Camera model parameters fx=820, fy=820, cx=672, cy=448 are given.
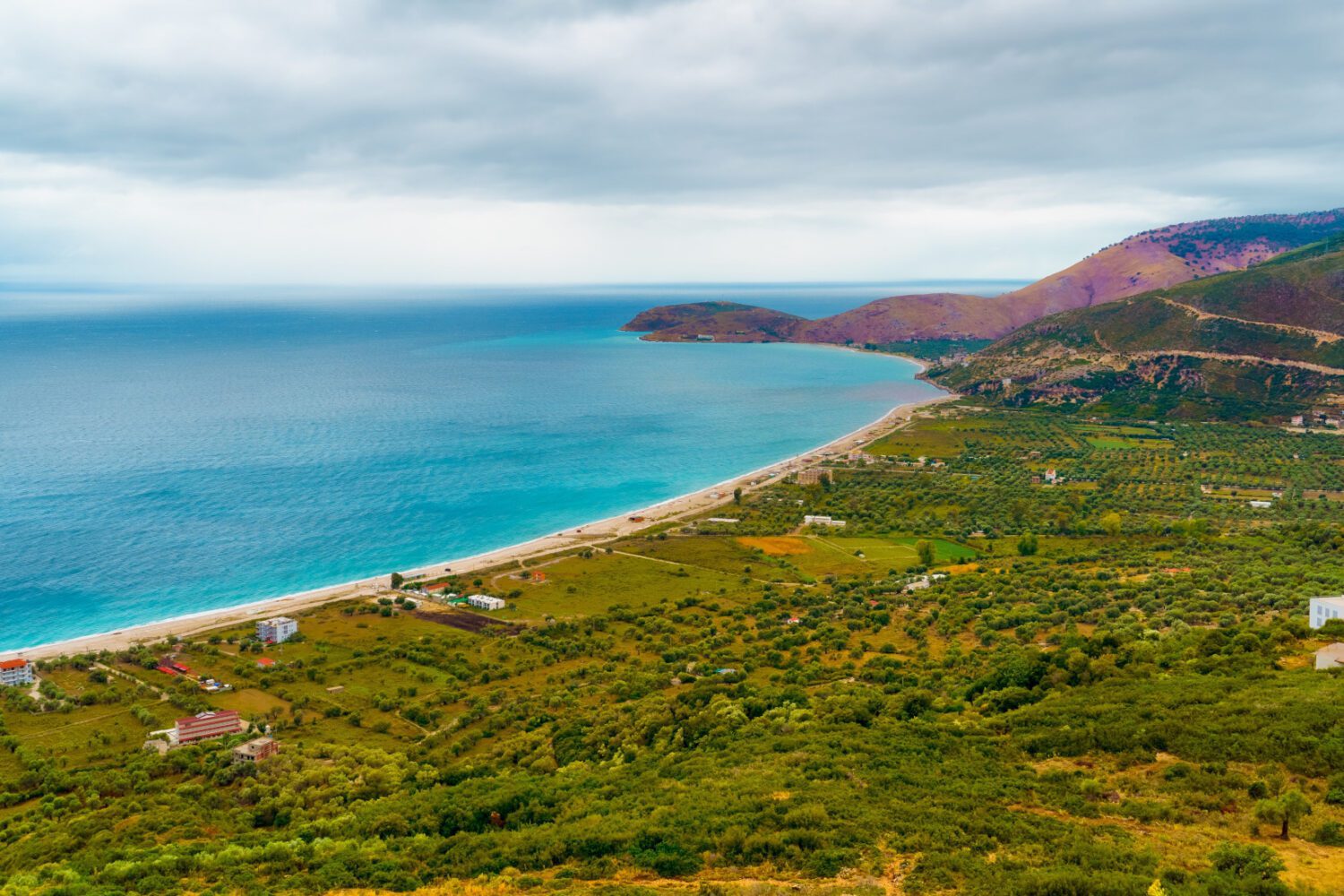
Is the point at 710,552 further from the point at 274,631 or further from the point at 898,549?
the point at 274,631

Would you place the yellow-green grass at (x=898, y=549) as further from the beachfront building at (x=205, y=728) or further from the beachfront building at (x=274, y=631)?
the beachfront building at (x=205, y=728)

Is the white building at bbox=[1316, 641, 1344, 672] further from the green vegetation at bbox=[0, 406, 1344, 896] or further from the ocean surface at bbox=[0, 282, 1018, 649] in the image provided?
the ocean surface at bbox=[0, 282, 1018, 649]

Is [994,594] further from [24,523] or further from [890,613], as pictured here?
[24,523]

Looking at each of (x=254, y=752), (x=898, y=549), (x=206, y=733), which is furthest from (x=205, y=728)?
(x=898, y=549)

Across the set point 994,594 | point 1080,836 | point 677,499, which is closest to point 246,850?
point 1080,836

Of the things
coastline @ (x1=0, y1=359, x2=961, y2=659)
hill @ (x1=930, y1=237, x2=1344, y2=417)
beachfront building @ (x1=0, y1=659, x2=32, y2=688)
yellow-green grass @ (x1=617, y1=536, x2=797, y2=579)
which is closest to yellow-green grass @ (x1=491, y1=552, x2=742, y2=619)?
yellow-green grass @ (x1=617, y1=536, x2=797, y2=579)

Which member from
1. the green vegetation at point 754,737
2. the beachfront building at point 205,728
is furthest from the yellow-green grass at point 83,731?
the beachfront building at point 205,728
